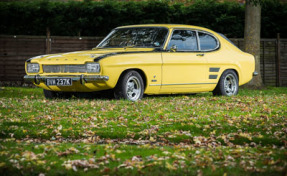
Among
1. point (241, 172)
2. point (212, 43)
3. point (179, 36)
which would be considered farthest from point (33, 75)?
point (241, 172)

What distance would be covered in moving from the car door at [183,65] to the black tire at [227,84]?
2.04 feet

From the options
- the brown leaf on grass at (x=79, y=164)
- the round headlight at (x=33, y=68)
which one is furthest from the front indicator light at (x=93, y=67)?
the brown leaf on grass at (x=79, y=164)

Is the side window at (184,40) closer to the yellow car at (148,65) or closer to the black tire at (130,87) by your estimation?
the yellow car at (148,65)

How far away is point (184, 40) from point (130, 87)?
1936 mm

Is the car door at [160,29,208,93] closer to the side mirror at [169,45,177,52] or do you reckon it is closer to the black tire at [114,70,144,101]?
the side mirror at [169,45,177,52]

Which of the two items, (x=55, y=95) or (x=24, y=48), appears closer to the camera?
(x=55, y=95)

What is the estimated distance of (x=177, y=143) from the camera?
6605mm

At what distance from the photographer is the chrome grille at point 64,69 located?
1008 centimetres

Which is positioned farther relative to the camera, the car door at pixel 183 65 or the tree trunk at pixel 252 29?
the tree trunk at pixel 252 29

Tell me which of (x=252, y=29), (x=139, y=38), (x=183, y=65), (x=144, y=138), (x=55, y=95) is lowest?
(x=144, y=138)

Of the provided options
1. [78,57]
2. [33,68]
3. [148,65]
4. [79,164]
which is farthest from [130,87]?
[79,164]

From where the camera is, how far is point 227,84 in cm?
1266

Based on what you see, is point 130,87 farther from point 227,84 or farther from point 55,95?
point 227,84

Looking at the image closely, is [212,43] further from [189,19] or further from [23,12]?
[23,12]
